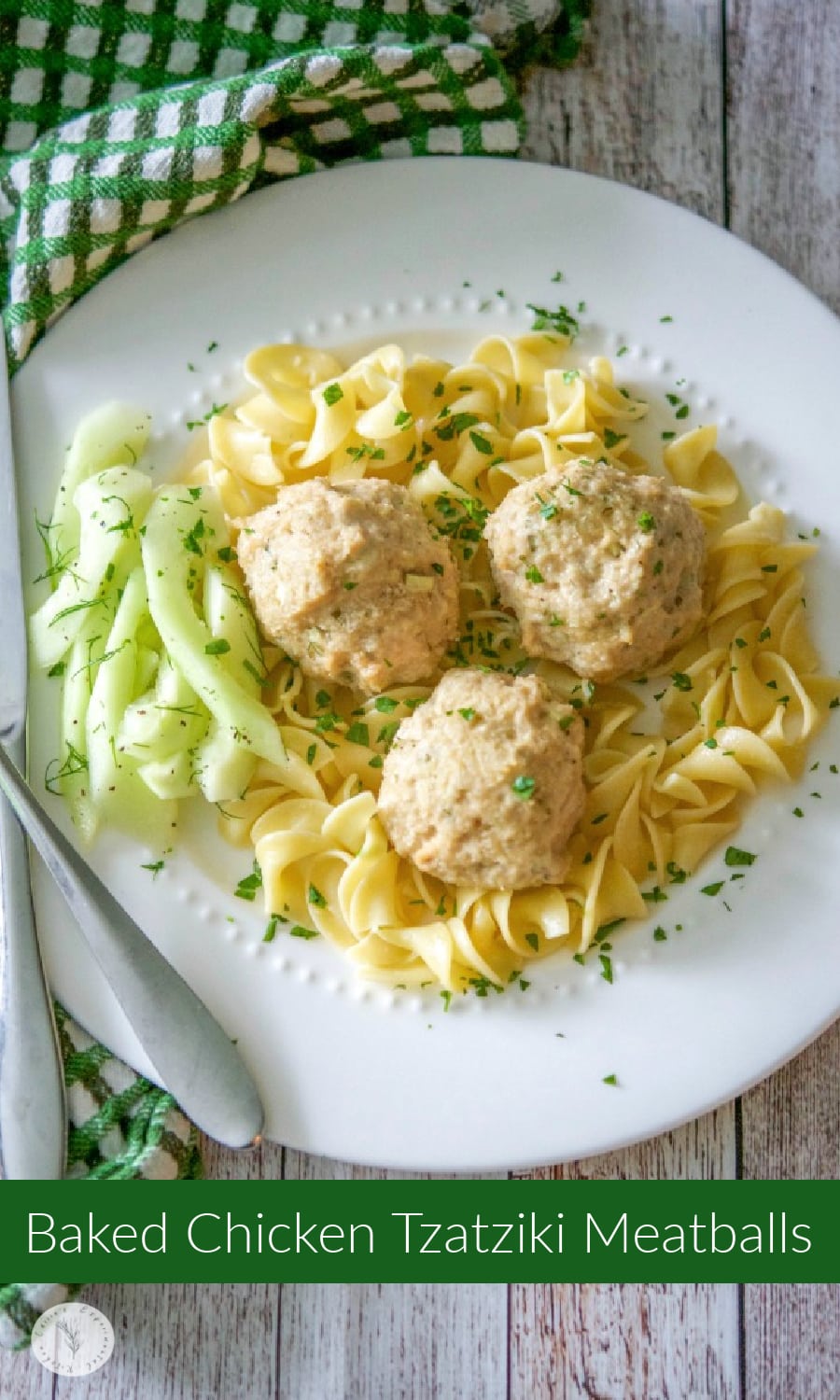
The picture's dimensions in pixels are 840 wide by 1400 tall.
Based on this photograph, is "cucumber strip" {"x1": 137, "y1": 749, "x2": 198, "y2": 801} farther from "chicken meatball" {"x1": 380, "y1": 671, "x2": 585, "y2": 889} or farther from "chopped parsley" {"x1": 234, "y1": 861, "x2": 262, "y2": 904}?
"chicken meatball" {"x1": 380, "y1": 671, "x2": 585, "y2": 889}

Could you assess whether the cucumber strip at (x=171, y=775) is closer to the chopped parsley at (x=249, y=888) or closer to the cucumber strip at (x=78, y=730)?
the cucumber strip at (x=78, y=730)

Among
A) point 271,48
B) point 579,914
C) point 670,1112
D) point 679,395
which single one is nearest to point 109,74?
point 271,48

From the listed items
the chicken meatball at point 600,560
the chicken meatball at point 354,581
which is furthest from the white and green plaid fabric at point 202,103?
the chicken meatball at point 600,560

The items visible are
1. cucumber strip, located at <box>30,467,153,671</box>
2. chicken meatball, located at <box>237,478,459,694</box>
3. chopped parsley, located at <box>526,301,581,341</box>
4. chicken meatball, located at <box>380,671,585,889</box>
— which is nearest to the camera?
chicken meatball, located at <box>380,671,585,889</box>

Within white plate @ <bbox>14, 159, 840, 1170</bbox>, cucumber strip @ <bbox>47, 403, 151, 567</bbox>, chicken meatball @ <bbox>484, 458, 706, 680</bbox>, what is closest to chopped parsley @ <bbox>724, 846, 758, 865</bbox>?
white plate @ <bbox>14, 159, 840, 1170</bbox>

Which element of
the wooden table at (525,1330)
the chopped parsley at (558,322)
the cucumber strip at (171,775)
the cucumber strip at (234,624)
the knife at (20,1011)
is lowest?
the wooden table at (525,1330)

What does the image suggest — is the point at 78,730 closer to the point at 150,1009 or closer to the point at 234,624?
the point at 234,624
